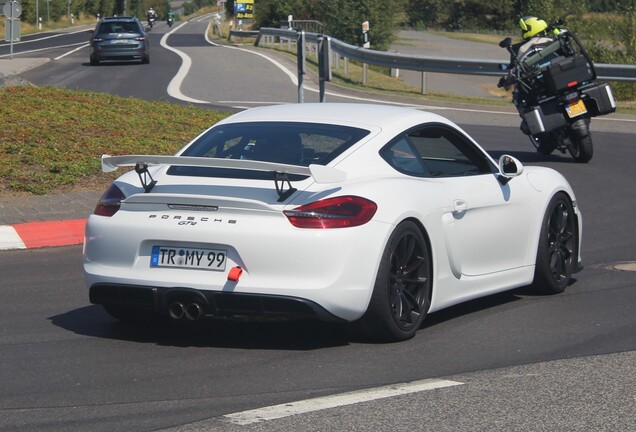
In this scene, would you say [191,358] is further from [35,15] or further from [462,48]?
[35,15]

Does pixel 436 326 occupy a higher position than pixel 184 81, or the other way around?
pixel 436 326

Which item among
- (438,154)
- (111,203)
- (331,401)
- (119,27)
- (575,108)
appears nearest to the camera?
(331,401)

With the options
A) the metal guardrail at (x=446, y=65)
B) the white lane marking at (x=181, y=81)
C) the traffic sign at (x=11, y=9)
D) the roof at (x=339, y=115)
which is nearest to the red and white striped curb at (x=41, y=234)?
the roof at (x=339, y=115)

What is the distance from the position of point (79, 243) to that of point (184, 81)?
1959 centimetres

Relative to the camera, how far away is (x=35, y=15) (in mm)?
93312

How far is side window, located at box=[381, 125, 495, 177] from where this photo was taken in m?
7.28

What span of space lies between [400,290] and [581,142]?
993 cm

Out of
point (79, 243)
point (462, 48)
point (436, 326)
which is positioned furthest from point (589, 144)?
point (462, 48)

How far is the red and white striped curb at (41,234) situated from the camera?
1049 cm

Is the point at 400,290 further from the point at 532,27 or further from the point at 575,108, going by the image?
the point at 532,27

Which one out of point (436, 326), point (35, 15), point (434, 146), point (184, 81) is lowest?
point (35, 15)

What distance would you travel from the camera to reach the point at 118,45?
36.5m

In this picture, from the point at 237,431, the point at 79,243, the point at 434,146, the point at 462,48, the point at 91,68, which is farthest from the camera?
the point at 462,48

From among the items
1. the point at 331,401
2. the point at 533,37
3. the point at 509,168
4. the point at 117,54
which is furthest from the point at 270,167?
the point at 117,54
